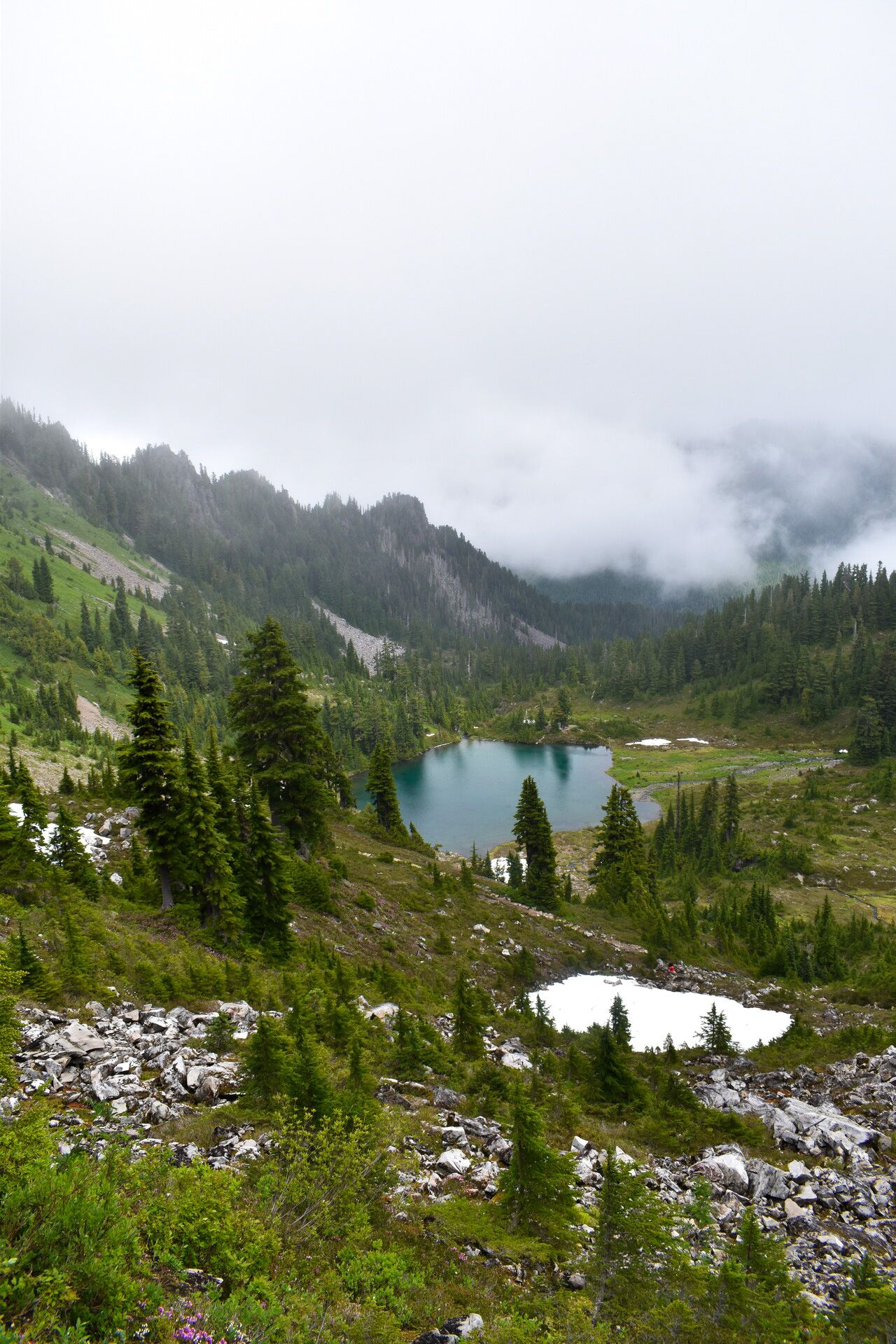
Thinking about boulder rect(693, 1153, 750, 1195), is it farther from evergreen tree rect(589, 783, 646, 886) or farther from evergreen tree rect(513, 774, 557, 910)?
evergreen tree rect(589, 783, 646, 886)

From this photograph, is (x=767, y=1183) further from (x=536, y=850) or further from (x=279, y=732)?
(x=536, y=850)

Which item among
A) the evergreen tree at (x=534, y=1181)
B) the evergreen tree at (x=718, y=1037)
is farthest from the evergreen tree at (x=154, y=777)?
the evergreen tree at (x=718, y=1037)

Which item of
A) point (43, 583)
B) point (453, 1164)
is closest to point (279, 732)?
point (453, 1164)

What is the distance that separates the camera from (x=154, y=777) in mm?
20969

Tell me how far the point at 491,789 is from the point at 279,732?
308ft

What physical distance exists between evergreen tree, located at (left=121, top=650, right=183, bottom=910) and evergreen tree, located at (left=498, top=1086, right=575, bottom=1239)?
51.9 ft

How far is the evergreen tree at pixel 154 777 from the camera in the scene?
68.1 ft

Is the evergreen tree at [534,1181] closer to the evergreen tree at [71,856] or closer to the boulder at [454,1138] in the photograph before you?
the boulder at [454,1138]

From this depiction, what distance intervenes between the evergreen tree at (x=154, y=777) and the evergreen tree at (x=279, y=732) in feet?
25.2

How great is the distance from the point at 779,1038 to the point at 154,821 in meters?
24.0

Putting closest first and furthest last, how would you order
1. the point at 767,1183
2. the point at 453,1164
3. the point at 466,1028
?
the point at 453,1164, the point at 767,1183, the point at 466,1028

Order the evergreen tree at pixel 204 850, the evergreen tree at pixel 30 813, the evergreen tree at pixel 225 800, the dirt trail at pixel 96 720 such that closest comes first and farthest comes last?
the evergreen tree at pixel 30 813 → the evergreen tree at pixel 204 850 → the evergreen tree at pixel 225 800 → the dirt trail at pixel 96 720

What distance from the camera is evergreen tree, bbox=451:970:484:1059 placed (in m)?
17.4

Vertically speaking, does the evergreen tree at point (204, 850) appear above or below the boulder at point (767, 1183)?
above
